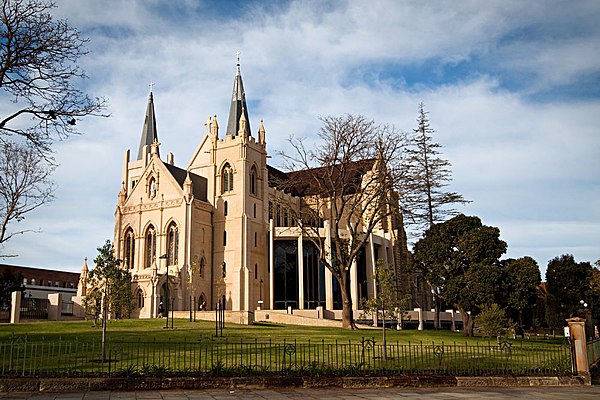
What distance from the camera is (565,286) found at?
59.9 metres

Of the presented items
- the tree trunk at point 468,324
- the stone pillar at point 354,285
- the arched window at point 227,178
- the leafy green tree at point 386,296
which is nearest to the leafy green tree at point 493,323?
the leafy green tree at point 386,296

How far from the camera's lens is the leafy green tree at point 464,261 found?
139 ft

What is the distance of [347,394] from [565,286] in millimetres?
52156

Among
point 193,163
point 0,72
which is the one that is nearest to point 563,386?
point 0,72

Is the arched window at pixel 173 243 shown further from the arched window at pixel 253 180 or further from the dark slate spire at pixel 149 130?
the dark slate spire at pixel 149 130

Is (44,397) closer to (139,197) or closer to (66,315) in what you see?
(66,315)

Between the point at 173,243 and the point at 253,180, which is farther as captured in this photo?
the point at 253,180

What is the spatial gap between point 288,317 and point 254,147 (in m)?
22.0

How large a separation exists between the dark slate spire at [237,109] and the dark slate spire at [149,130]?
437 inches

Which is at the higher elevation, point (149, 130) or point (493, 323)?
point (149, 130)

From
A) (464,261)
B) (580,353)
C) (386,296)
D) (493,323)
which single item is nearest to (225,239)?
(464,261)

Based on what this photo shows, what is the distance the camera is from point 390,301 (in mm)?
26859

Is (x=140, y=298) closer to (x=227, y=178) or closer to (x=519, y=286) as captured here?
(x=227, y=178)

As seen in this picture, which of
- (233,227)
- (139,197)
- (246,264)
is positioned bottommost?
(246,264)
